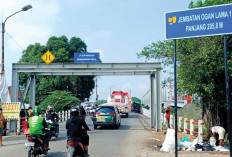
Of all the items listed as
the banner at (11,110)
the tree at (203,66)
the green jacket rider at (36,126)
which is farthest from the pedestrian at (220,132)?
the banner at (11,110)

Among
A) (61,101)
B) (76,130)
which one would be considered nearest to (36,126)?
(76,130)

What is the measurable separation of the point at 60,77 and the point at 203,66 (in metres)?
34.6

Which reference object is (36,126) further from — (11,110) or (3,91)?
(3,91)

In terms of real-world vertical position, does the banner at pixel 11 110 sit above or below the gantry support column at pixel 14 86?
below

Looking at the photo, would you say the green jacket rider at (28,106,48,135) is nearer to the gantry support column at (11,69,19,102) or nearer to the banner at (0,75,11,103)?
the banner at (0,75,11,103)

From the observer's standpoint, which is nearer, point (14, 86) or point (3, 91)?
point (3, 91)

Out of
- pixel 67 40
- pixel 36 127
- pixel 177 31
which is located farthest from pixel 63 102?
pixel 177 31

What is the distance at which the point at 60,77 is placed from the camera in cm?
4416

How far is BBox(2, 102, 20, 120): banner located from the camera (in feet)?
54.5

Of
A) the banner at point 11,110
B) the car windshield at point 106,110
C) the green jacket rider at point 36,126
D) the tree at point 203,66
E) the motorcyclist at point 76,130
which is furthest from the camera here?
the car windshield at point 106,110

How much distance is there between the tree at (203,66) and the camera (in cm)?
1200

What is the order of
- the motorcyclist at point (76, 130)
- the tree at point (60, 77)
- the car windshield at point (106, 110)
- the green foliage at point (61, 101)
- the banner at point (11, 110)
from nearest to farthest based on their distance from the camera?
the motorcyclist at point (76, 130)
the banner at point (11, 110)
the car windshield at point (106, 110)
the green foliage at point (61, 101)
the tree at point (60, 77)

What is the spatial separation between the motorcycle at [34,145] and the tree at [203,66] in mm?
7095

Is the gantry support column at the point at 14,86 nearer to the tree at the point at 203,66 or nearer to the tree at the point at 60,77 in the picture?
the tree at the point at 203,66
